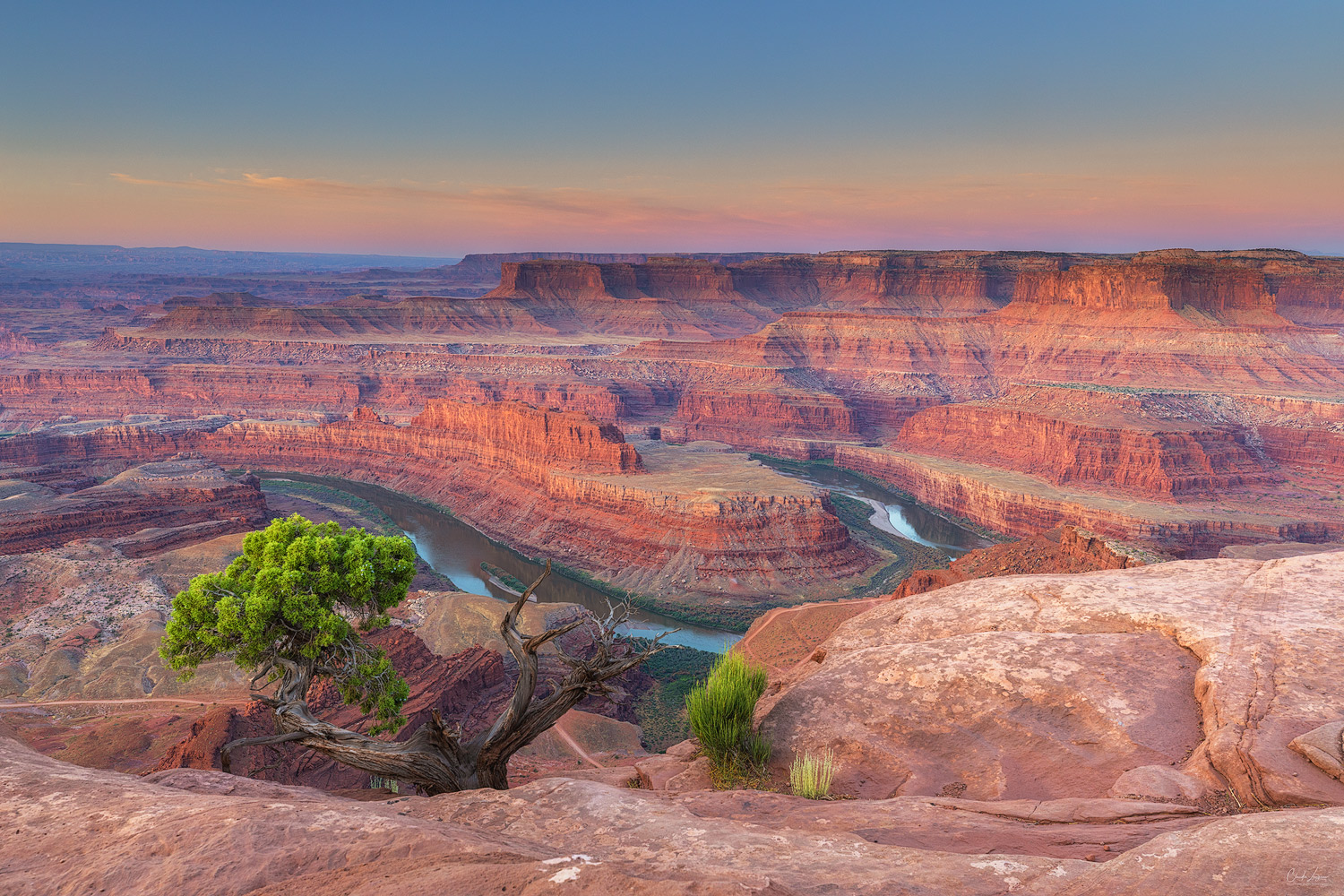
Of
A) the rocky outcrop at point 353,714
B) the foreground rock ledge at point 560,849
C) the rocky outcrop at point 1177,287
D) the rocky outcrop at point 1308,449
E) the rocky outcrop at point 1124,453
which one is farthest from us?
the rocky outcrop at point 1177,287

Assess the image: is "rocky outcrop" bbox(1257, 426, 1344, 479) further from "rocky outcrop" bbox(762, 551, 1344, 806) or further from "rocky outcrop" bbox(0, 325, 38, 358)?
"rocky outcrop" bbox(0, 325, 38, 358)

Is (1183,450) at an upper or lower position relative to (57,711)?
upper

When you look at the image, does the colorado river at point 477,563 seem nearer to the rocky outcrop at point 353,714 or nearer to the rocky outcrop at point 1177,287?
the rocky outcrop at point 353,714

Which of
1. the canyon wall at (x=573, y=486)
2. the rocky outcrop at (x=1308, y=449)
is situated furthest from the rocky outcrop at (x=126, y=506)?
the rocky outcrop at (x=1308, y=449)

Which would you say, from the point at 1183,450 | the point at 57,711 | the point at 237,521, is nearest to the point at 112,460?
the point at 237,521

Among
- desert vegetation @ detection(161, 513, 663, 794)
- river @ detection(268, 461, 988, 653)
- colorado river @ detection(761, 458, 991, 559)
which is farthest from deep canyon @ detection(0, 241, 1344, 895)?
desert vegetation @ detection(161, 513, 663, 794)

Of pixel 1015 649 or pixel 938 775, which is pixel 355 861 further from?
pixel 1015 649
